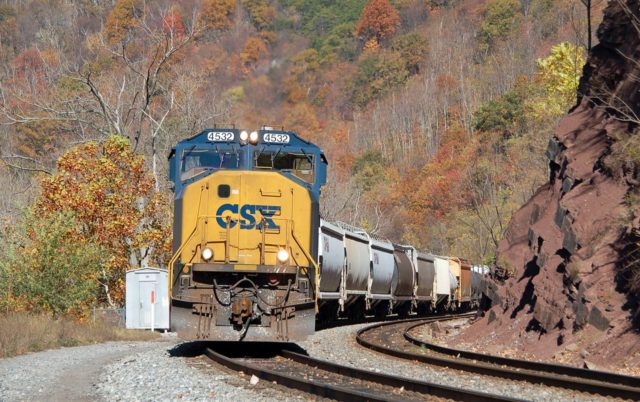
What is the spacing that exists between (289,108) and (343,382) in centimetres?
14439

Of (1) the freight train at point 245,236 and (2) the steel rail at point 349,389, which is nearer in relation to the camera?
(2) the steel rail at point 349,389

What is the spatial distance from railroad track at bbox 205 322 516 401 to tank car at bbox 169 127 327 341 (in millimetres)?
733

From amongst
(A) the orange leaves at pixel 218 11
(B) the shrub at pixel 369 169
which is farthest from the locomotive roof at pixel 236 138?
(A) the orange leaves at pixel 218 11

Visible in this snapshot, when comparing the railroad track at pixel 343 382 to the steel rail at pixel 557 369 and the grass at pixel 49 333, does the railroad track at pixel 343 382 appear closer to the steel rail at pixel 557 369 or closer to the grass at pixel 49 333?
the steel rail at pixel 557 369

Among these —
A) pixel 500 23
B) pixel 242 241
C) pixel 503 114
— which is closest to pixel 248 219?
pixel 242 241

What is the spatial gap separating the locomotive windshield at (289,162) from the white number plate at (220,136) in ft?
2.14

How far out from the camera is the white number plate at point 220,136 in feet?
59.8

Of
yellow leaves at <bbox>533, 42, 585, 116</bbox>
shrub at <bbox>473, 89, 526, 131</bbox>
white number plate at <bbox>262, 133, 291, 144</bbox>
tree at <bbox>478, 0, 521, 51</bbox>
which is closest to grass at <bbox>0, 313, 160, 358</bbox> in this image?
white number plate at <bbox>262, 133, 291, 144</bbox>

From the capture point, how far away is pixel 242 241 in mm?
17344

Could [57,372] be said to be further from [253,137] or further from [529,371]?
[529,371]

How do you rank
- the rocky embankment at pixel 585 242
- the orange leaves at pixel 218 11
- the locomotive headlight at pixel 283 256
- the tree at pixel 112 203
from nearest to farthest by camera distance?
the locomotive headlight at pixel 283 256 → the rocky embankment at pixel 585 242 → the tree at pixel 112 203 → the orange leaves at pixel 218 11

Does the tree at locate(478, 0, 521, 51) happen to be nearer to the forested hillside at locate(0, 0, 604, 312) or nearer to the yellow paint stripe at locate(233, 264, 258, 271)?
the forested hillside at locate(0, 0, 604, 312)

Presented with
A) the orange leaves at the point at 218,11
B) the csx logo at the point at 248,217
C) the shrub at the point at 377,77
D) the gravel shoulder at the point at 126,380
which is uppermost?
the orange leaves at the point at 218,11

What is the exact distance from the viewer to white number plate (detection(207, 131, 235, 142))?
1822 centimetres
